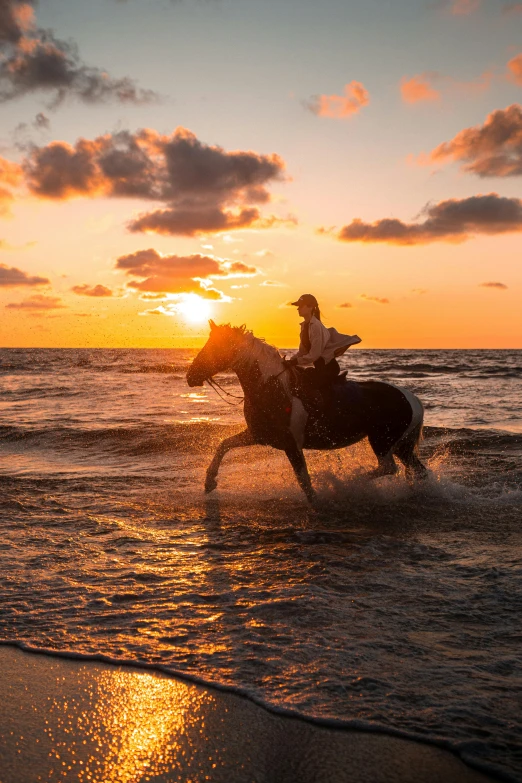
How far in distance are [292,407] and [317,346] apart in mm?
748

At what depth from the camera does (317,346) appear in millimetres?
6812

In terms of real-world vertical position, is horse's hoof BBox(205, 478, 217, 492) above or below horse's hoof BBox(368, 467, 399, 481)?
below

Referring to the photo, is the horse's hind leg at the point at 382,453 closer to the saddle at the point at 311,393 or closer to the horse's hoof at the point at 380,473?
the horse's hoof at the point at 380,473

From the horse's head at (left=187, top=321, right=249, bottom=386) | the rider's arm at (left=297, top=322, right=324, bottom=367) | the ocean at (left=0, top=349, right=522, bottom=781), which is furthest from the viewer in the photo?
the horse's head at (left=187, top=321, right=249, bottom=386)

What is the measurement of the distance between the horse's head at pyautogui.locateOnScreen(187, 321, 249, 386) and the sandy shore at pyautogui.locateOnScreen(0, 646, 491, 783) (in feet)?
13.8

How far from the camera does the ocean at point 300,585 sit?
3027mm

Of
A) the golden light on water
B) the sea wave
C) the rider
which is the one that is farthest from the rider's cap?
the sea wave

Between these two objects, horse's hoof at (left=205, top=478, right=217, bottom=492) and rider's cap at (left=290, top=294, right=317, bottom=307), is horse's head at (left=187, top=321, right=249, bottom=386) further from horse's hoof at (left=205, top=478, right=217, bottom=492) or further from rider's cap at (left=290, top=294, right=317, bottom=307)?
horse's hoof at (left=205, top=478, right=217, bottom=492)

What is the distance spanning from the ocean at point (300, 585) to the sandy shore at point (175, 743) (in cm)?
13

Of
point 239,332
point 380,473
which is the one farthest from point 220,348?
point 380,473

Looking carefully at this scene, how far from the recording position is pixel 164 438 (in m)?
13.4

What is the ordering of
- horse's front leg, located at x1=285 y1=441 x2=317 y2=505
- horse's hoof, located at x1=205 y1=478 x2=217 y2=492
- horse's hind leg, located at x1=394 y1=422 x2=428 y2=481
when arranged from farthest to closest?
horse's hoof, located at x1=205 y1=478 x2=217 y2=492
horse's hind leg, located at x1=394 y1=422 x2=428 y2=481
horse's front leg, located at x1=285 y1=441 x2=317 y2=505

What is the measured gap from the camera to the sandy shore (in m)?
2.45

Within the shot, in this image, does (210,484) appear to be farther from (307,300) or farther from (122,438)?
(122,438)
